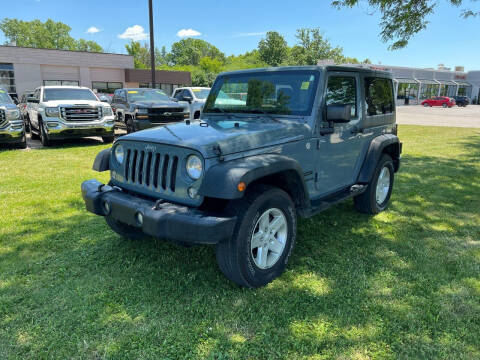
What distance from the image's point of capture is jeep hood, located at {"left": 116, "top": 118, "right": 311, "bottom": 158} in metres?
3.00

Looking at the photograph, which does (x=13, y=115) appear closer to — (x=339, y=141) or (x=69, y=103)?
(x=69, y=103)

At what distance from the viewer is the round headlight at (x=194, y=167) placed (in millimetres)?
2930

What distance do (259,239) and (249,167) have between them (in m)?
0.72

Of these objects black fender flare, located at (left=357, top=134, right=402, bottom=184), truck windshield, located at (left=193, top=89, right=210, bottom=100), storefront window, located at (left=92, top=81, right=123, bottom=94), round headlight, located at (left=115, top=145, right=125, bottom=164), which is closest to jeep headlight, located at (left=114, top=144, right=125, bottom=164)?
round headlight, located at (left=115, top=145, right=125, bottom=164)

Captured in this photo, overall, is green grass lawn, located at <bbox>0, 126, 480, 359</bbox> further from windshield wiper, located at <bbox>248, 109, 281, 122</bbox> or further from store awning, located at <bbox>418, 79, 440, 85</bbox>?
store awning, located at <bbox>418, 79, 440, 85</bbox>

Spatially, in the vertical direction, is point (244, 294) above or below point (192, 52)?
below

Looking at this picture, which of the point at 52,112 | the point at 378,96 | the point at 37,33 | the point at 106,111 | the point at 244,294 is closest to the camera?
the point at 244,294

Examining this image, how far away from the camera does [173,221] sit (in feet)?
8.96

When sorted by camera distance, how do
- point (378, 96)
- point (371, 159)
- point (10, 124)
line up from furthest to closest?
point (10, 124), point (378, 96), point (371, 159)

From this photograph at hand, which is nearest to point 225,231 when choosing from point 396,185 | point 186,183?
point 186,183

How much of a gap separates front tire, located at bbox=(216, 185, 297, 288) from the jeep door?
0.82m

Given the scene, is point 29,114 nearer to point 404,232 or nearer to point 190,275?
point 190,275

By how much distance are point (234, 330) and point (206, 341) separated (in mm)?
235

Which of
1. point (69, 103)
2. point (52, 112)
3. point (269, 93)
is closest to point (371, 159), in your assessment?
point (269, 93)
